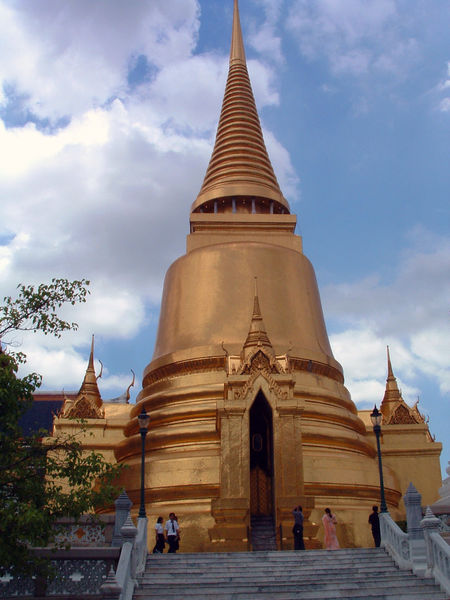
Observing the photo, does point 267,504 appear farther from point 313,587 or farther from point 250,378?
point 313,587

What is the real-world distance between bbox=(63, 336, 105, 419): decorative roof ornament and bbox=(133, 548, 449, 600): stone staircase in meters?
10.8

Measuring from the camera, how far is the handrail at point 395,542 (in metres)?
10.6

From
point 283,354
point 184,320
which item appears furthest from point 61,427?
point 283,354

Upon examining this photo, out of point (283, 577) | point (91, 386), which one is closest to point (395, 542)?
point (283, 577)

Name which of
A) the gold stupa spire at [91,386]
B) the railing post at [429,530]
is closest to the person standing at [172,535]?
the railing post at [429,530]

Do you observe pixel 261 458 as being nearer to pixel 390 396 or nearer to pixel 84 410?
pixel 84 410

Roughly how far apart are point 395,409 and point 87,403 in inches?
402

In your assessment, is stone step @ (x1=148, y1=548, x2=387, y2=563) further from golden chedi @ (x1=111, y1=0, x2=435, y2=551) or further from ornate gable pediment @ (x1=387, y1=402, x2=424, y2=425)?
ornate gable pediment @ (x1=387, y1=402, x2=424, y2=425)

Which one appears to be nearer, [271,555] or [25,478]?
[25,478]

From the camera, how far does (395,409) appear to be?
21734 millimetres

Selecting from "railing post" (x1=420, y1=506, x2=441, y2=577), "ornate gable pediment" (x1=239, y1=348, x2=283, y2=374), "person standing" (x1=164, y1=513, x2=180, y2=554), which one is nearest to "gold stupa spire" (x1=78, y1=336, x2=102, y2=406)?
"ornate gable pediment" (x1=239, y1=348, x2=283, y2=374)

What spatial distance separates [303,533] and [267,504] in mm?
2510

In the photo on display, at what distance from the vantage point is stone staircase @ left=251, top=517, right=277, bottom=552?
44.8 ft

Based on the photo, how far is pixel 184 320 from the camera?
2019 centimetres
